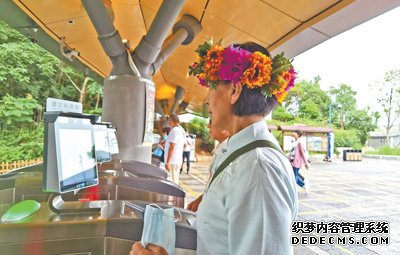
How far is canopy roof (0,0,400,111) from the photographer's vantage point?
307cm

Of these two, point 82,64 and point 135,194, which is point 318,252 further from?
point 82,64

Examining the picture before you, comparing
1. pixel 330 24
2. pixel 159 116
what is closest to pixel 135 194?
pixel 330 24

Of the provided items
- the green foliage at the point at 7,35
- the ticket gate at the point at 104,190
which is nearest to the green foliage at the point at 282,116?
the green foliage at the point at 7,35

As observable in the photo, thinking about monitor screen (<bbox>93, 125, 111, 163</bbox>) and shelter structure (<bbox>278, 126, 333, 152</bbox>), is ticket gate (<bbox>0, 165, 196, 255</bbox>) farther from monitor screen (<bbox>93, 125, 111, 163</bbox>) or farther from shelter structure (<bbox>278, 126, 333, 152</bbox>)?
shelter structure (<bbox>278, 126, 333, 152</bbox>)

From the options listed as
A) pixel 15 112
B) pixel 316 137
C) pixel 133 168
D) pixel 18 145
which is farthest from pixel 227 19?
pixel 316 137

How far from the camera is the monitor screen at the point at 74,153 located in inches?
40.1

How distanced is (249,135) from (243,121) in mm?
76

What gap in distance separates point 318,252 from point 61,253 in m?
2.68

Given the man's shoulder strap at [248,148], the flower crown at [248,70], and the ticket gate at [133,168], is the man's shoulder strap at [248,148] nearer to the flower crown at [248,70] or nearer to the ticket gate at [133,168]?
the flower crown at [248,70]

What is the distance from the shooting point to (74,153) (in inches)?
44.4

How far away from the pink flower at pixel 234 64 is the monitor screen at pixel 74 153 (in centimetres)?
61

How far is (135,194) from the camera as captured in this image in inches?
69.3

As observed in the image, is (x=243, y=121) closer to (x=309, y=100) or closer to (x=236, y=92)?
(x=236, y=92)

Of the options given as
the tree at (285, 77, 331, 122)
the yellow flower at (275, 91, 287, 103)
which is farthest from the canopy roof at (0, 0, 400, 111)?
the tree at (285, 77, 331, 122)
